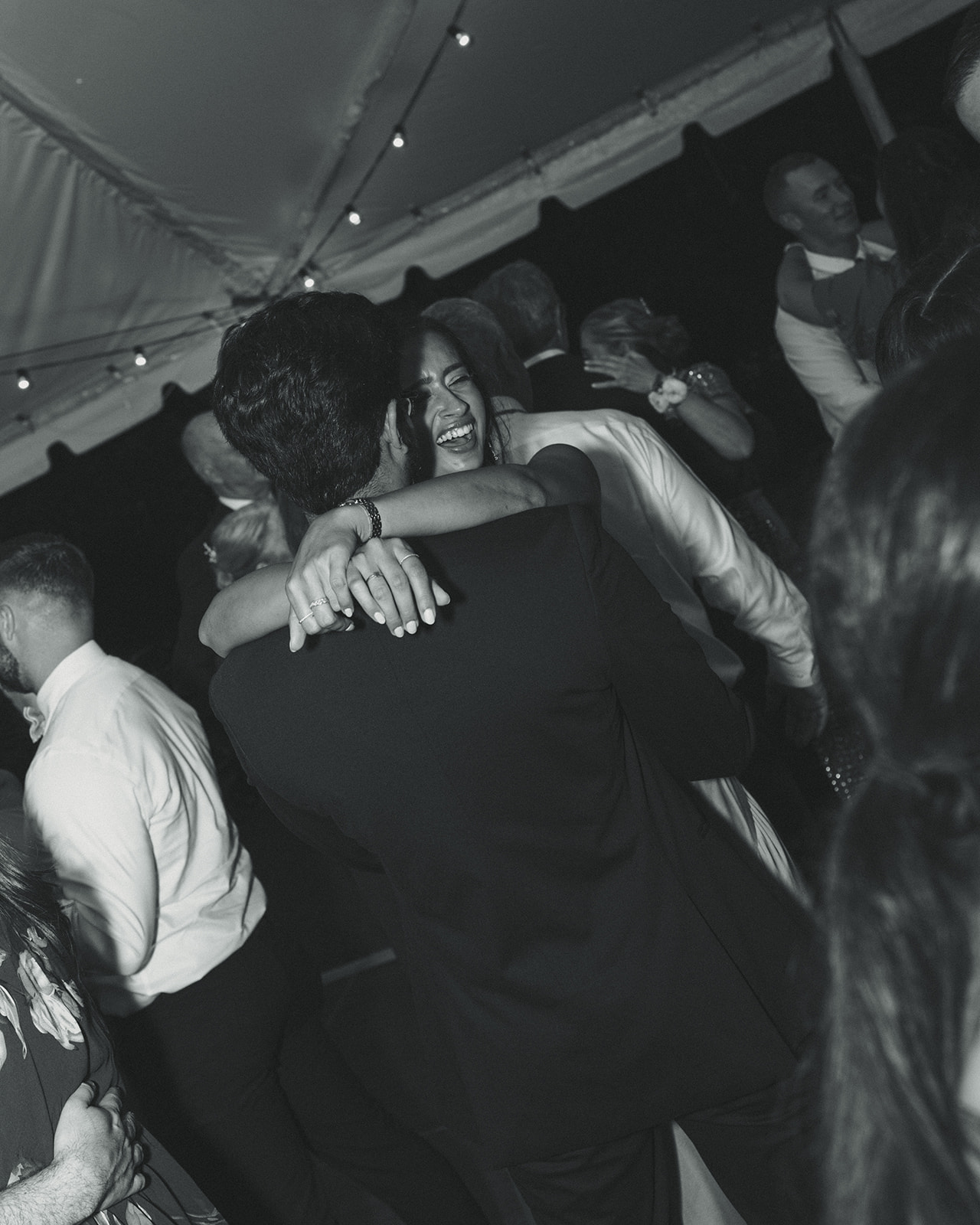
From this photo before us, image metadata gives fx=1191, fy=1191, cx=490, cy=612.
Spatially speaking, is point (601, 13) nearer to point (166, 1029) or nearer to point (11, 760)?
point (166, 1029)

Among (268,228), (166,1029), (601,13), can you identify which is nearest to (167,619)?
(268,228)

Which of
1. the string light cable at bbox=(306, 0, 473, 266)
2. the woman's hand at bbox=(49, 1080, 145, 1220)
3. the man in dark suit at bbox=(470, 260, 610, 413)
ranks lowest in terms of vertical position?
the woman's hand at bbox=(49, 1080, 145, 1220)

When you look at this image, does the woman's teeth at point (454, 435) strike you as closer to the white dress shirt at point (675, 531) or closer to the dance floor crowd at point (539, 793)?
the dance floor crowd at point (539, 793)

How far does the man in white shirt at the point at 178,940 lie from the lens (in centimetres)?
217

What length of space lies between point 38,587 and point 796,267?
232cm

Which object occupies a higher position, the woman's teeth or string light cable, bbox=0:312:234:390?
string light cable, bbox=0:312:234:390

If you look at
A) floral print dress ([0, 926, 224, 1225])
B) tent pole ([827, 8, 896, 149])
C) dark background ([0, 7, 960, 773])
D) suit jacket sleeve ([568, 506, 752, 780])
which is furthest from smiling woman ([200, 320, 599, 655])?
dark background ([0, 7, 960, 773])

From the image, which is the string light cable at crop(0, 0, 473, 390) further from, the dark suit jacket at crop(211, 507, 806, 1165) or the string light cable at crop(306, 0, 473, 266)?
the dark suit jacket at crop(211, 507, 806, 1165)

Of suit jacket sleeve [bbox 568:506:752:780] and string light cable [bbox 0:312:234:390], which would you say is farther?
string light cable [bbox 0:312:234:390]

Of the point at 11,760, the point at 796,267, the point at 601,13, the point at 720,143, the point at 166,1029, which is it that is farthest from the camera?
the point at 720,143

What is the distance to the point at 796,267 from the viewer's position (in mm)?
3461

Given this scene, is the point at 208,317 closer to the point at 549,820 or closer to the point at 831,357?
the point at 831,357

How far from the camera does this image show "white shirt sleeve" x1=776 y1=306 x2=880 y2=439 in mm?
3406

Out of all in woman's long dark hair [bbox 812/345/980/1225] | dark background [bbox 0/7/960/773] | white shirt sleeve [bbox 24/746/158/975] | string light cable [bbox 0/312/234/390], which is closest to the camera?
woman's long dark hair [bbox 812/345/980/1225]
